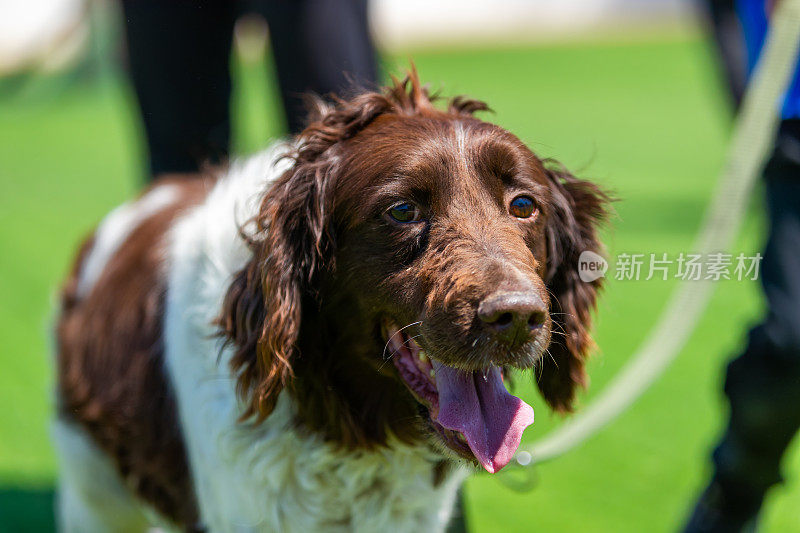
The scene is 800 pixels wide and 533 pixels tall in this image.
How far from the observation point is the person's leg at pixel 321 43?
2992 mm

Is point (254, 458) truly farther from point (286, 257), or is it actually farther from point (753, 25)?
point (753, 25)

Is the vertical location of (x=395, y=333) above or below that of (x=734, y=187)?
above

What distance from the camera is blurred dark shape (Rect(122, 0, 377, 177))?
3014mm

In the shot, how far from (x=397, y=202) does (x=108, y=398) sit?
50.6 inches

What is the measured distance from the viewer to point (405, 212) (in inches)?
87.3

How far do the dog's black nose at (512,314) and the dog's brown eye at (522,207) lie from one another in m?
0.40

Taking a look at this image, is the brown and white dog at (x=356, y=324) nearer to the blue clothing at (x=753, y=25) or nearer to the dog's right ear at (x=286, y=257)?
the dog's right ear at (x=286, y=257)

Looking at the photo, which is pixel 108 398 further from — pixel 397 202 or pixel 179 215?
pixel 397 202

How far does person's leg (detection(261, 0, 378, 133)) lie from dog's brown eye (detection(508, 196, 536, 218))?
903mm

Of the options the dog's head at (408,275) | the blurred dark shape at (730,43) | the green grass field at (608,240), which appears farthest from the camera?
the blurred dark shape at (730,43)

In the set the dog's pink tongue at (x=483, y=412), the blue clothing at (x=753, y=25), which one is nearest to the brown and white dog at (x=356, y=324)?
the dog's pink tongue at (x=483, y=412)

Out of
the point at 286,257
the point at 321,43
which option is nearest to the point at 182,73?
the point at 321,43

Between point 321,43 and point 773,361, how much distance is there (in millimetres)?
1708

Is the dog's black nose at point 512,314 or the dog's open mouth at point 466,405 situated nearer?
the dog's black nose at point 512,314
